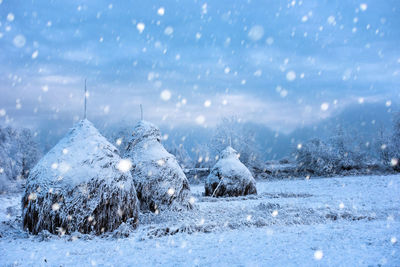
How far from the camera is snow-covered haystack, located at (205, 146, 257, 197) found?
1470 cm

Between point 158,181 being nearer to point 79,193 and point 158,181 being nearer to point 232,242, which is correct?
point 79,193

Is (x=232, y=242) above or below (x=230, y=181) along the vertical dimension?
above

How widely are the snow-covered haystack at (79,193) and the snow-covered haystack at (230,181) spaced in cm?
754

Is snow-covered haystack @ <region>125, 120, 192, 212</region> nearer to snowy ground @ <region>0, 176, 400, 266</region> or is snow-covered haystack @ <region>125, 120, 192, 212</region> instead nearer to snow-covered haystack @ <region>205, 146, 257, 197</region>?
→ snowy ground @ <region>0, 176, 400, 266</region>

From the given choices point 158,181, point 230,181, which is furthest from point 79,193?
point 230,181

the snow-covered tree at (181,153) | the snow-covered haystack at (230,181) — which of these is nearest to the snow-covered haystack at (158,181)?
the snow-covered haystack at (230,181)

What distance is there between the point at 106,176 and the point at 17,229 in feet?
9.09

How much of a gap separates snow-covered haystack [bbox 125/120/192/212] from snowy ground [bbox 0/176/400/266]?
588mm

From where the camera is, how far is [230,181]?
584 inches

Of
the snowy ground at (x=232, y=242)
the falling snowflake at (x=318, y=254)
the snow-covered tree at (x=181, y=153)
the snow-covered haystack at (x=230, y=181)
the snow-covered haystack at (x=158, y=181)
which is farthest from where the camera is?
the snow-covered tree at (x=181, y=153)

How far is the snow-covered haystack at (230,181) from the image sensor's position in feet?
48.2

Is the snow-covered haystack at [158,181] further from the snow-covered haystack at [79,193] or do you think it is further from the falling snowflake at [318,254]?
the falling snowflake at [318,254]

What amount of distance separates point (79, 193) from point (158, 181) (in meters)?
2.79

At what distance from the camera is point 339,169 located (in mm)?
31719
